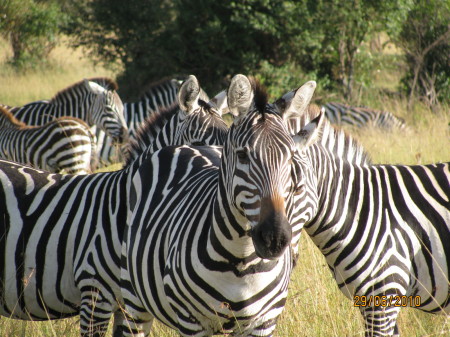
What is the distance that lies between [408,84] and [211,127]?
1086cm

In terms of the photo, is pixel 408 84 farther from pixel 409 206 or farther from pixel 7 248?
pixel 7 248

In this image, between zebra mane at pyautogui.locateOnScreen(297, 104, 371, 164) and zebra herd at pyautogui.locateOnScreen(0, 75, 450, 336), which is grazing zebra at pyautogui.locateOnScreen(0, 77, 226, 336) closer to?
zebra herd at pyautogui.locateOnScreen(0, 75, 450, 336)

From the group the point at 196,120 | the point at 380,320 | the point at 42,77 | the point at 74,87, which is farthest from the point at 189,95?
the point at 42,77

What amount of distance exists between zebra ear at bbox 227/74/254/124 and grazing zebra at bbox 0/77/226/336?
4.44ft

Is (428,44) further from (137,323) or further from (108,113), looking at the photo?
(137,323)

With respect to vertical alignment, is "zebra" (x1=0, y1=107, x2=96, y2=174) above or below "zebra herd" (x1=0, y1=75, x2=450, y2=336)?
below

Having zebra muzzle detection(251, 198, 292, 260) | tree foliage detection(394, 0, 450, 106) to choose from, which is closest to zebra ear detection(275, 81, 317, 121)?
zebra muzzle detection(251, 198, 292, 260)

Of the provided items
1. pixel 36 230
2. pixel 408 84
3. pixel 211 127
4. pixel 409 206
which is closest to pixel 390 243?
pixel 409 206

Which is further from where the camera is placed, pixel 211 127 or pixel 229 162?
pixel 211 127

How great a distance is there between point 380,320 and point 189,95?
2.45m

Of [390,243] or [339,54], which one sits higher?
[390,243]

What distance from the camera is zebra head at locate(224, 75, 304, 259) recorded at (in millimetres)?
2445

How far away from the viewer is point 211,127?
4809 mm
